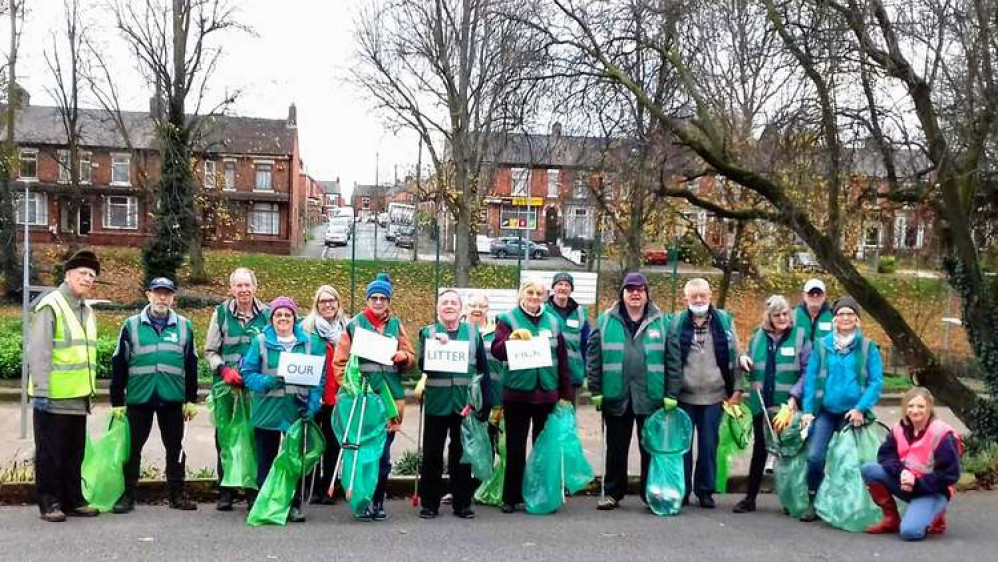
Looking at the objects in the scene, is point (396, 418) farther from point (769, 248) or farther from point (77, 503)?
point (769, 248)

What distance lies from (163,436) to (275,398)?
3.26ft

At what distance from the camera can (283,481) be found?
21.2 ft

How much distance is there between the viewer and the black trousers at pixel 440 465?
6.66 m

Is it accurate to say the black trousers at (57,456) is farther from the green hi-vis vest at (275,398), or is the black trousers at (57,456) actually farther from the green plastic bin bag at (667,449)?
the green plastic bin bag at (667,449)

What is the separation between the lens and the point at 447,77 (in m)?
27.9

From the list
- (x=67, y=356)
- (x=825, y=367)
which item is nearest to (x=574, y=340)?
(x=825, y=367)

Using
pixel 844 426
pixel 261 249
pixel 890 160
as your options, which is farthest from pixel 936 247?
pixel 261 249

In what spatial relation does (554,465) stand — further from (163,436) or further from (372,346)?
(163,436)

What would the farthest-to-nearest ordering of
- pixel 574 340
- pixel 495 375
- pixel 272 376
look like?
pixel 574 340
pixel 495 375
pixel 272 376

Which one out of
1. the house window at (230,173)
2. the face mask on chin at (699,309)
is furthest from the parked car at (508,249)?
the face mask on chin at (699,309)

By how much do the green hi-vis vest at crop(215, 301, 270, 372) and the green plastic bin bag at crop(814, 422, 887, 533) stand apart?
4458mm

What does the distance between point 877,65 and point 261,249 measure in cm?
3941

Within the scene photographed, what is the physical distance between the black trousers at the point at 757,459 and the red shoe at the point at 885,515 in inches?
34.5

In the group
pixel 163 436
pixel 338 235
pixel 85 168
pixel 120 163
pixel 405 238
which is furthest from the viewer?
pixel 338 235
